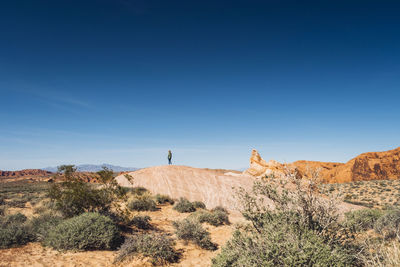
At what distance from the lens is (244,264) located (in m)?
4.24

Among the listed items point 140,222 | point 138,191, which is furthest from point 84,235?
point 138,191

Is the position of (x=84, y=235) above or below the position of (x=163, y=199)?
above

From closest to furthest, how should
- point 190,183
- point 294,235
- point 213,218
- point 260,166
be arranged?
point 294,235
point 213,218
point 190,183
point 260,166

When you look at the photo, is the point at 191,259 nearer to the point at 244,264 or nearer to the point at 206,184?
the point at 244,264

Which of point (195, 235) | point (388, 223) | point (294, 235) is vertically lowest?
point (195, 235)

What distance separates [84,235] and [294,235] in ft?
25.3

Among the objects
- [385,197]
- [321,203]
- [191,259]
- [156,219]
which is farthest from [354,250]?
[385,197]

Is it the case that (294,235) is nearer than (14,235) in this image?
Yes

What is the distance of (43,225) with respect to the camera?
29.0ft

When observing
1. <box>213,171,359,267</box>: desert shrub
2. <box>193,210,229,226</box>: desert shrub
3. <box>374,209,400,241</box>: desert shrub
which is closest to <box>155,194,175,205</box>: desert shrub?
<box>193,210,229,226</box>: desert shrub

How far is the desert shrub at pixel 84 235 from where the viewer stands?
24.8 feet

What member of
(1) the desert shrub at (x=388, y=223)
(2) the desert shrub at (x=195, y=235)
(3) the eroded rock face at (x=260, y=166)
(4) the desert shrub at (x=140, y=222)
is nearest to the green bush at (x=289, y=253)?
(2) the desert shrub at (x=195, y=235)

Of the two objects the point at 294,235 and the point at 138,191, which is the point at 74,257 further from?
the point at 138,191

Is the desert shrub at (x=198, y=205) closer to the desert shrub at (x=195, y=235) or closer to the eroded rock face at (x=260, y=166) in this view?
the desert shrub at (x=195, y=235)
